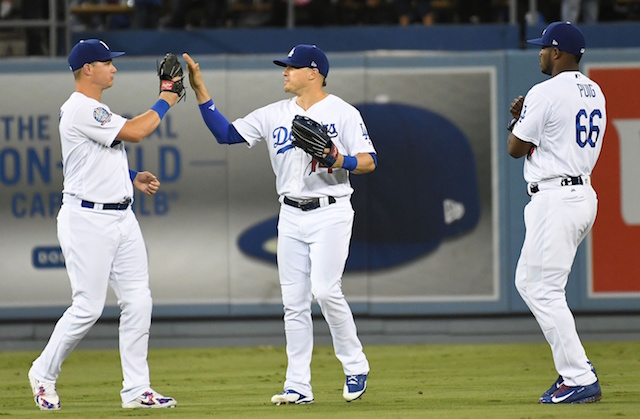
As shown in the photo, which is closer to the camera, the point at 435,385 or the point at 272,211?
the point at 435,385

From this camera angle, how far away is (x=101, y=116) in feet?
20.6

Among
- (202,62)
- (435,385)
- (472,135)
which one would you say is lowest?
(435,385)

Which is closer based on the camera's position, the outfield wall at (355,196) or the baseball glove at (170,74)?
the baseball glove at (170,74)

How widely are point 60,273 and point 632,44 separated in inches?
241

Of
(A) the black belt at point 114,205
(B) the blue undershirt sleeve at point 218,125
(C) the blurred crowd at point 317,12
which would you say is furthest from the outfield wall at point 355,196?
(A) the black belt at point 114,205

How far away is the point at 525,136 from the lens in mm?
6203

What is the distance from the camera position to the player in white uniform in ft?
20.9

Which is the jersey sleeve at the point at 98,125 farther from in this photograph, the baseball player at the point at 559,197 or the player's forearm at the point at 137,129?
the baseball player at the point at 559,197

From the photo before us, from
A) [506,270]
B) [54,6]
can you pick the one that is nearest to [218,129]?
[506,270]

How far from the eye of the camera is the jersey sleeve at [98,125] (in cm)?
627

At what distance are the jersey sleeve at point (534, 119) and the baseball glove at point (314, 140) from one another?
1.04 meters

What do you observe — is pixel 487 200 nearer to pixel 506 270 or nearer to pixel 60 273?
pixel 506 270

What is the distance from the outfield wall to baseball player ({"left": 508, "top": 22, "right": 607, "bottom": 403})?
12.2 feet

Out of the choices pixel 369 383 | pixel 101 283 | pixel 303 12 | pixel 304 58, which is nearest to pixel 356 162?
pixel 304 58
